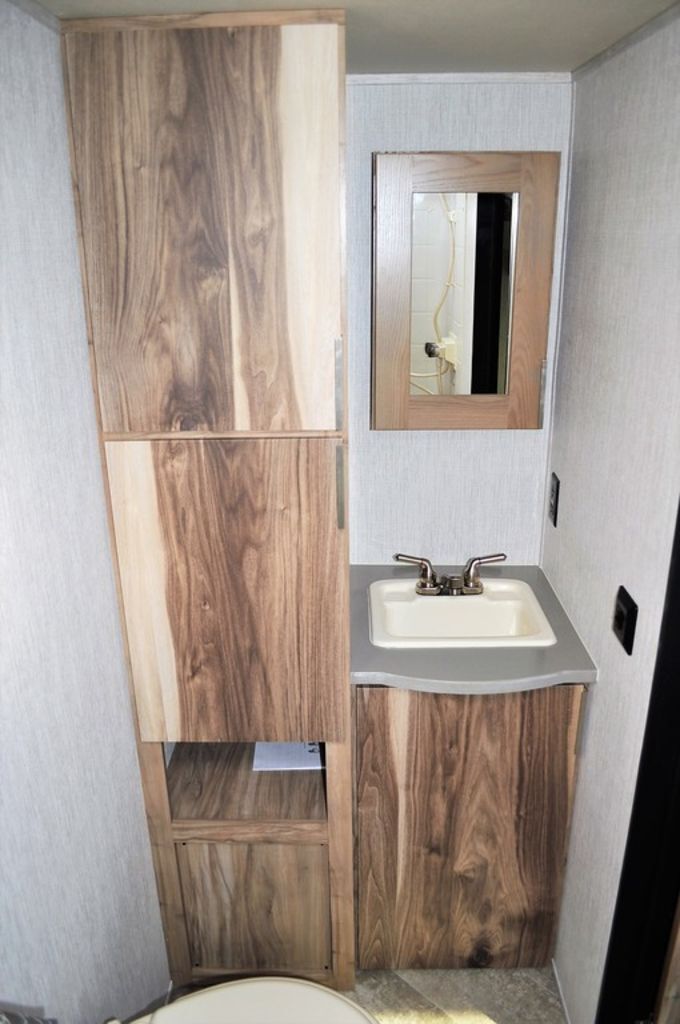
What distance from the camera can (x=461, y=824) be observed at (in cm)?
187

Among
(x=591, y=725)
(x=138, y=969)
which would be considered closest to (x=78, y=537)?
(x=138, y=969)

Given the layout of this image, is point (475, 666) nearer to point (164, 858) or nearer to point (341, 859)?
point (341, 859)

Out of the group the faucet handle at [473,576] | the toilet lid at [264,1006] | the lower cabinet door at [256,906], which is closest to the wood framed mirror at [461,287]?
the faucet handle at [473,576]

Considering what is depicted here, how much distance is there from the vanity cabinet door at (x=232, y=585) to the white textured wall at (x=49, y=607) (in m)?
0.08

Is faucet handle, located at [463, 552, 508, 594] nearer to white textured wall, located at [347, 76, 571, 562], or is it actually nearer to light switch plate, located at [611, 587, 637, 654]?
white textured wall, located at [347, 76, 571, 562]

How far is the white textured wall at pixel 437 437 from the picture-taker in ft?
6.25

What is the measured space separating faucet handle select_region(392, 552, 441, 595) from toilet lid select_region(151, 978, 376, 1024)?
0.98 m

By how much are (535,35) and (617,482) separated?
89 centimetres

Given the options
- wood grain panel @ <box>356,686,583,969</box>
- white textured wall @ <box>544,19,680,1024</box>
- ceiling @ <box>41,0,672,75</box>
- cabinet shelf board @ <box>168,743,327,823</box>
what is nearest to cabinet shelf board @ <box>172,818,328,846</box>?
cabinet shelf board @ <box>168,743,327,823</box>

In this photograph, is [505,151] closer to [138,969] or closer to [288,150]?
[288,150]

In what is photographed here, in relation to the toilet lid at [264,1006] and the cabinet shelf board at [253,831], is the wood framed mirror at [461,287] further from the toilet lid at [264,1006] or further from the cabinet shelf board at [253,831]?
the toilet lid at [264,1006]

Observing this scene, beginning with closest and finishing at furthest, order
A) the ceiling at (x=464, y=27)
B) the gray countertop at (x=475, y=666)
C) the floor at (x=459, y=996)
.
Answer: the ceiling at (x=464, y=27) < the gray countertop at (x=475, y=666) < the floor at (x=459, y=996)

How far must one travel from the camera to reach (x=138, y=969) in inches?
69.4

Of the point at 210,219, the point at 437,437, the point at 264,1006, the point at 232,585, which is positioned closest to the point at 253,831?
the point at 264,1006
